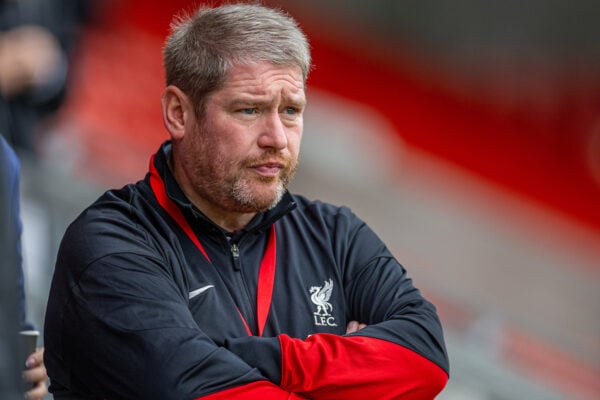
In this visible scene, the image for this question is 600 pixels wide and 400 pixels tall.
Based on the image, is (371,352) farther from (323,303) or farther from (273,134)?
(273,134)

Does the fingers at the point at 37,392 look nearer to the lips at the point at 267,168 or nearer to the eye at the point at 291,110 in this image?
the lips at the point at 267,168

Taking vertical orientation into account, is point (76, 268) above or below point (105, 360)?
above

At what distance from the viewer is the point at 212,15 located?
2568 mm

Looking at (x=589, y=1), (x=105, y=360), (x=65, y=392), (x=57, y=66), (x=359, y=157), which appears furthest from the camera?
(x=589, y=1)

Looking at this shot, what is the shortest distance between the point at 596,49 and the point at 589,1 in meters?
0.44

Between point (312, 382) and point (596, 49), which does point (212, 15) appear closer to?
point (312, 382)

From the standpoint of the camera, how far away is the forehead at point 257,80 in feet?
8.25

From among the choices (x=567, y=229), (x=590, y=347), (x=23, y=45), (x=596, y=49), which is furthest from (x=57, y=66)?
(x=596, y=49)

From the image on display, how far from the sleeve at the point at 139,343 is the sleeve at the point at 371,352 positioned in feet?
0.20

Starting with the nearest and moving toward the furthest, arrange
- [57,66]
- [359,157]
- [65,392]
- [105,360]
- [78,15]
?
[105,360], [65,392], [57,66], [78,15], [359,157]

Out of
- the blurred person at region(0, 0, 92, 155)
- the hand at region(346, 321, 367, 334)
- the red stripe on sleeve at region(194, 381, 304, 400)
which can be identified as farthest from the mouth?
the blurred person at region(0, 0, 92, 155)

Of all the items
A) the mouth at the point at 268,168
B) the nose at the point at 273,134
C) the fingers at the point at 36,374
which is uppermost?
the nose at the point at 273,134

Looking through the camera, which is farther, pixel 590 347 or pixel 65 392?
pixel 590 347

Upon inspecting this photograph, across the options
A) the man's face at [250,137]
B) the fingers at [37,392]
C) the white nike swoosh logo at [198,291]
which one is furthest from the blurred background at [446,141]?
the white nike swoosh logo at [198,291]
